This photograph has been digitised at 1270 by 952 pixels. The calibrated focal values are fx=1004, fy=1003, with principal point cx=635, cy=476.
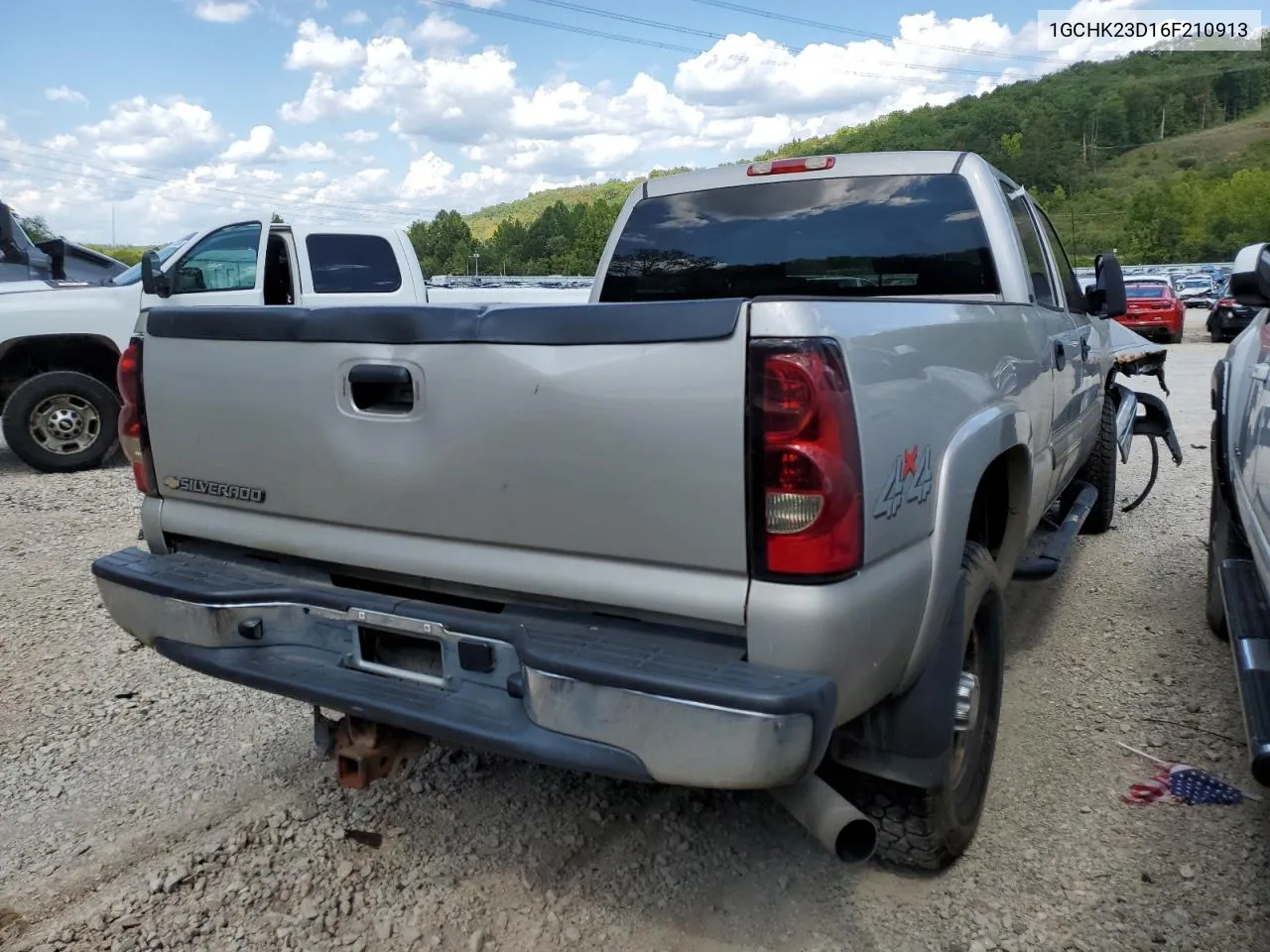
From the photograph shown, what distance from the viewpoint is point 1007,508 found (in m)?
3.28

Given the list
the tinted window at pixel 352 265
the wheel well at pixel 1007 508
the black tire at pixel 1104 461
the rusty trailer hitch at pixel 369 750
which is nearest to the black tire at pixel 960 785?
the wheel well at pixel 1007 508

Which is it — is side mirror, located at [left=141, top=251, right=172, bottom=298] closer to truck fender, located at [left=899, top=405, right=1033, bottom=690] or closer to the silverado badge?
the silverado badge

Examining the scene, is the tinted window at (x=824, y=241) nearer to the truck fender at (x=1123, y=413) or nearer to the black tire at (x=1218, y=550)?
the black tire at (x=1218, y=550)

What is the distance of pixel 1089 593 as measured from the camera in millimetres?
5137

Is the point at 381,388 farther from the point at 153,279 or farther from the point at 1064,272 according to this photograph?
the point at 153,279

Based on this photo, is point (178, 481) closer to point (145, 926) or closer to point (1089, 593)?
point (145, 926)

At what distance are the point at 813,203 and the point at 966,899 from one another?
256cm

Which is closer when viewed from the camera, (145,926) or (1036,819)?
(145,926)

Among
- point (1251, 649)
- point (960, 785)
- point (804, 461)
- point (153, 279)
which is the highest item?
point (153, 279)

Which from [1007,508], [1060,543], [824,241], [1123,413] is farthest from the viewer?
[1123,413]

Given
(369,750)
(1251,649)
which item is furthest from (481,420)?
(1251,649)

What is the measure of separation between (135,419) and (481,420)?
1.28 meters

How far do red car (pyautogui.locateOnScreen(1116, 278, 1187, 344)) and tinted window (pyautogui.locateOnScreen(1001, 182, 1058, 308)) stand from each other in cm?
2165

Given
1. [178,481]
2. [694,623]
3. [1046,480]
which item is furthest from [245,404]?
[1046,480]
